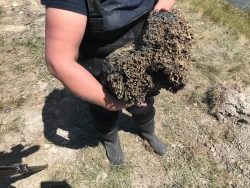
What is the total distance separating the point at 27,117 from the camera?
2.85 meters

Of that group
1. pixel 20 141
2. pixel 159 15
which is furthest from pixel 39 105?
pixel 159 15

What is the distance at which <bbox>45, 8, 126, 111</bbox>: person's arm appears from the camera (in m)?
1.09

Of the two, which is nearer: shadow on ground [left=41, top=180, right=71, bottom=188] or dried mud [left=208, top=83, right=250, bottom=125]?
shadow on ground [left=41, top=180, right=71, bottom=188]

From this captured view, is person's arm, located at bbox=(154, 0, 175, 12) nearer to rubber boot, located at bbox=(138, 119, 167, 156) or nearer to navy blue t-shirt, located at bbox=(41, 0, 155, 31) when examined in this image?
navy blue t-shirt, located at bbox=(41, 0, 155, 31)

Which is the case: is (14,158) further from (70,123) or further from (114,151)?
(114,151)

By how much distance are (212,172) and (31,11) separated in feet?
11.9

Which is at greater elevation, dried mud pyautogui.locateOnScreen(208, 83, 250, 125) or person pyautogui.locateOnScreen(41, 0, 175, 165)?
person pyautogui.locateOnScreen(41, 0, 175, 165)

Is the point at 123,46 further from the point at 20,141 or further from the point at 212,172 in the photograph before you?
the point at 20,141

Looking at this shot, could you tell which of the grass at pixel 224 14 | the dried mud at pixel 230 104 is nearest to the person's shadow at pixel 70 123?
the dried mud at pixel 230 104

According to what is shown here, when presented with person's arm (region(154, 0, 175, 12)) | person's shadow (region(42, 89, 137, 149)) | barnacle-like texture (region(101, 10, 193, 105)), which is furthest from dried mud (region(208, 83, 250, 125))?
barnacle-like texture (region(101, 10, 193, 105))

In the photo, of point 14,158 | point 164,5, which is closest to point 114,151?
point 14,158

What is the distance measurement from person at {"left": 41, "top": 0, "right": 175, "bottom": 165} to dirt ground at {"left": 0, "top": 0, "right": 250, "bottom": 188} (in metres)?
1.13

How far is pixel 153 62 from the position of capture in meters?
1.25

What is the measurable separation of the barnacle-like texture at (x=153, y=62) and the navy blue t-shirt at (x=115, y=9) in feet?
0.41
